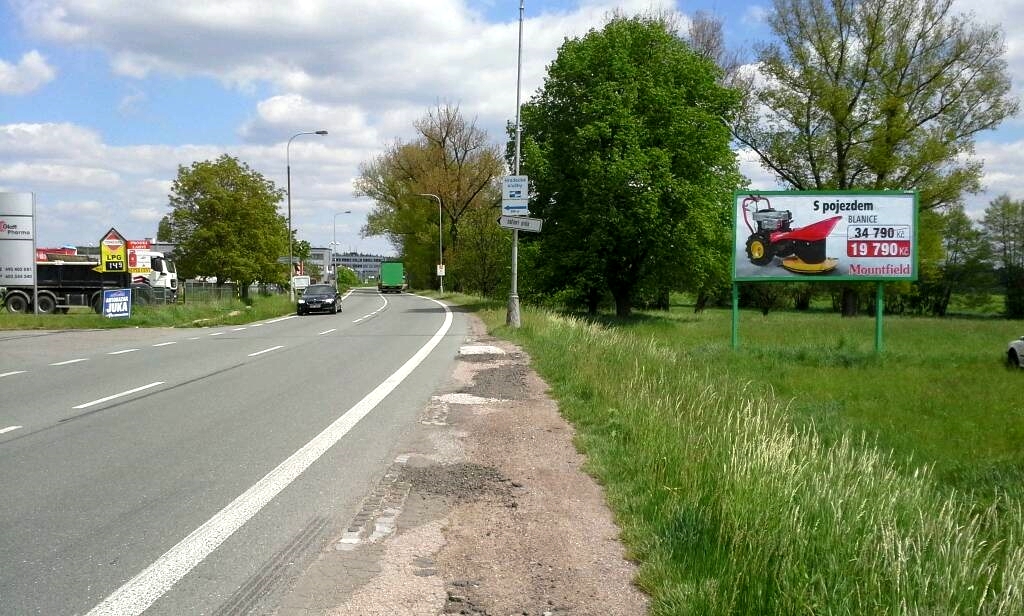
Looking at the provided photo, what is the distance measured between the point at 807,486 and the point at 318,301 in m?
35.7

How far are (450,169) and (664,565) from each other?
67207mm

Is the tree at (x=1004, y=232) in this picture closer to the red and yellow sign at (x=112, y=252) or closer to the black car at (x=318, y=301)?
the black car at (x=318, y=301)

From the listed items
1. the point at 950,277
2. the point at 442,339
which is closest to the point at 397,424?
the point at 442,339

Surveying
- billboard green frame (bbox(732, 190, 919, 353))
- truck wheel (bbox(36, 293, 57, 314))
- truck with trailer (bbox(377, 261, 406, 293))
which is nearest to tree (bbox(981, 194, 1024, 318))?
billboard green frame (bbox(732, 190, 919, 353))

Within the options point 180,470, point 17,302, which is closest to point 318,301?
point 17,302

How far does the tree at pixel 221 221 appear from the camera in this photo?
44.2 metres

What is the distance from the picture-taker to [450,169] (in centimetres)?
6988

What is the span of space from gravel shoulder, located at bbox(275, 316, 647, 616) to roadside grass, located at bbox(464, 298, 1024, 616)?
25cm

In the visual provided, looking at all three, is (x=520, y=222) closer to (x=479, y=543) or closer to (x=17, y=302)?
(x=479, y=543)

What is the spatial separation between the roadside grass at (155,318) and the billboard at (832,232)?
20758 mm

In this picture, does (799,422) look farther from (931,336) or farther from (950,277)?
(950,277)

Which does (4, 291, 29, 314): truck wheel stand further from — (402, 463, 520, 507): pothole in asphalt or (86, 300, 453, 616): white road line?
(402, 463, 520, 507): pothole in asphalt

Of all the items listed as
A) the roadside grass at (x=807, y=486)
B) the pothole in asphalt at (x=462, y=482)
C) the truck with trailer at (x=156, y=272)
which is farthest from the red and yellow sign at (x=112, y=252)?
the pothole in asphalt at (x=462, y=482)

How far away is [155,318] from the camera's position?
98.8ft
